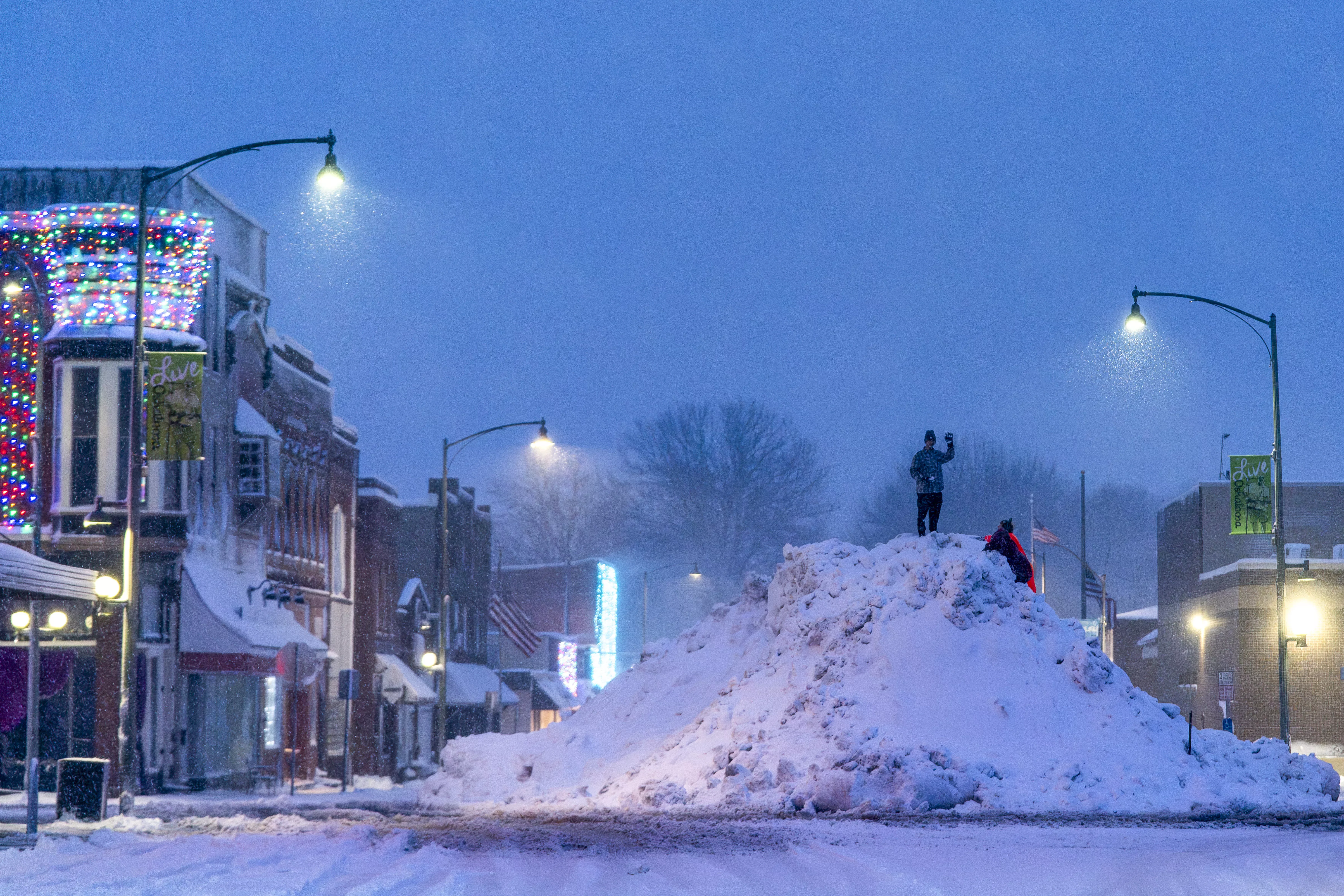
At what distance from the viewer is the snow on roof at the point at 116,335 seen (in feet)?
94.0

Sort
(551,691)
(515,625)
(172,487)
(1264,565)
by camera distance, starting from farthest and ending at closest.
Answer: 1. (551,691)
2. (515,625)
3. (1264,565)
4. (172,487)

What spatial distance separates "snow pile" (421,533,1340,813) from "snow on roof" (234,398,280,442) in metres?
10.5

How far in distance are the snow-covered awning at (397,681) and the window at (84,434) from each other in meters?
16.1

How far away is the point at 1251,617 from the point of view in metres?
45.3

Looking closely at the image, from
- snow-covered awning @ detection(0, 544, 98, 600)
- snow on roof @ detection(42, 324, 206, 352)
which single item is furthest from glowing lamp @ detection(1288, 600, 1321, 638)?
snow-covered awning @ detection(0, 544, 98, 600)

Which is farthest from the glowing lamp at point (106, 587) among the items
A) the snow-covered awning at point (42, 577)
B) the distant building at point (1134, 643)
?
the distant building at point (1134, 643)

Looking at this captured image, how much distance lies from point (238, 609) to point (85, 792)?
13170mm

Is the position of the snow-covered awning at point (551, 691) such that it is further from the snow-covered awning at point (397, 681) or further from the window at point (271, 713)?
the window at point (271, 713)

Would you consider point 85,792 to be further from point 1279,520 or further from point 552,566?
point 552,566

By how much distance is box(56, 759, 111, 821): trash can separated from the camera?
699 inches

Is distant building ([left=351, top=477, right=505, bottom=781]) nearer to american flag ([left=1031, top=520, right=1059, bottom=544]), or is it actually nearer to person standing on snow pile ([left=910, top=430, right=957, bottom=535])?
person standing on snow pile ([left=910, top=430, right=957, bottom=535])

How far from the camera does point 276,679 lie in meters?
34.2

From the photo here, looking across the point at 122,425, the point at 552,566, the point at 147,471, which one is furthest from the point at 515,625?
the point at 552,566

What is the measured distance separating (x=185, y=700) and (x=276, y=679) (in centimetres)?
436
